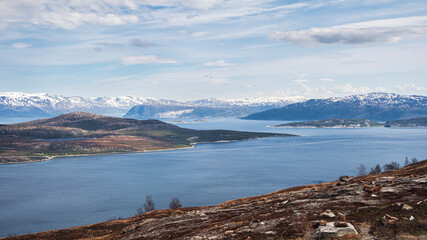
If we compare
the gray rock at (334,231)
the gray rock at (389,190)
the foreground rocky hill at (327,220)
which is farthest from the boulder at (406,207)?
the gray rock at (389,190)

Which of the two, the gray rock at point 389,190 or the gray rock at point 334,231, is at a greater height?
the gray rock at point 334,231

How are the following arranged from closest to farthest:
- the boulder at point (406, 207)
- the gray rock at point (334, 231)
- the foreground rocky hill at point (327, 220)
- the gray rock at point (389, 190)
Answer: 1. the gray rock at point (334, 231)
2. the foreground rocky hill at point (327, 220)
3. the boulder at point (406, 207)
4. the gray rock at point (389, 190)

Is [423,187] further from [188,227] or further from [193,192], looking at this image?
[193,192]

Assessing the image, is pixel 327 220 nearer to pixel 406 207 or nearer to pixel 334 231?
pixel 334 231

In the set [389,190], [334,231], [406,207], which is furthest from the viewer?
[389,190]

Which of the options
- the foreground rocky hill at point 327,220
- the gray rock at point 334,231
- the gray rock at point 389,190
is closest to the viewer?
the gray rock at point 334,231

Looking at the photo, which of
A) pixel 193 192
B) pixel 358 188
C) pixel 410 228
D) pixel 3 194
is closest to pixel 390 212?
pixel 410 228

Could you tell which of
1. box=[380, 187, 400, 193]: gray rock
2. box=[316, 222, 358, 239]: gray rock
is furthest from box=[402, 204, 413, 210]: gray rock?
box=[380, 187, 400, 193]: gray rock

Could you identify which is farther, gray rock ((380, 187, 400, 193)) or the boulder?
gray rock ((380, 187, 400, 193))

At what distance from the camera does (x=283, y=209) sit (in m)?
40.1

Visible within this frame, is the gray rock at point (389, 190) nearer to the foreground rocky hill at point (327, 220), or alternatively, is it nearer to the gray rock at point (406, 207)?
the foreground rocky hill at point (327, 220)

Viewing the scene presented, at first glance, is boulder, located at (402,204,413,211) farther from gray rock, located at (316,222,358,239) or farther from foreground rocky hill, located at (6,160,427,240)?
gray rock, located at (316,222,358,239)

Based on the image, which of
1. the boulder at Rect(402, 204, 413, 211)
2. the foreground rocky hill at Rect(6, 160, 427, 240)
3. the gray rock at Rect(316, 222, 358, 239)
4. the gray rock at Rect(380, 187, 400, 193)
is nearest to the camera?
the gray rock at Rect(316, 222, 358, 239)

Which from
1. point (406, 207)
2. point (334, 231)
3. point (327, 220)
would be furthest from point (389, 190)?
point (334, 231)
